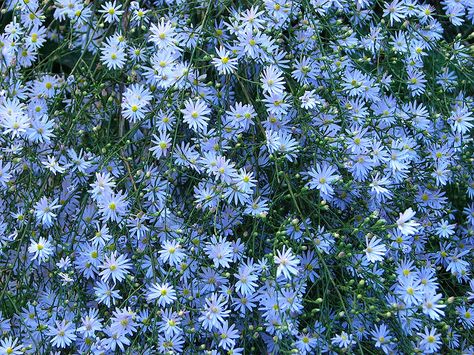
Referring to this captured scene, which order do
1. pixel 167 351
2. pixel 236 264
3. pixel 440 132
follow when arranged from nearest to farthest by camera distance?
pixel 167 351 < pixel 236 264 < pixel 440 132

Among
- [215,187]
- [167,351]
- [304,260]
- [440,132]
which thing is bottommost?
[167,351]

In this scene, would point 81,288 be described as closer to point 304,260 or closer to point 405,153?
point 304,260

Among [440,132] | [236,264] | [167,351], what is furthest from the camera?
[440,132]

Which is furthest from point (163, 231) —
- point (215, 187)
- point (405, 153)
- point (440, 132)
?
point (440, 132)

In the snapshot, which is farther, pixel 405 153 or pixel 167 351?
pixel 405 153

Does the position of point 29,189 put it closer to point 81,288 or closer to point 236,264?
point 81,288

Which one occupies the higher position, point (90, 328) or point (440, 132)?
point (440, 132)
